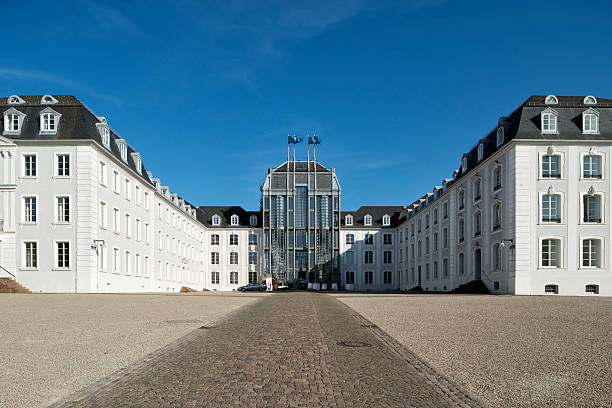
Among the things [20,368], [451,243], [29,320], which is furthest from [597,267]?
[20,368]

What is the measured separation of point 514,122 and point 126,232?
1182 inches

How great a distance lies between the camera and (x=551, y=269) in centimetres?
3391

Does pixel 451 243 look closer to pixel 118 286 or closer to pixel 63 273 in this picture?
pixel 118 286

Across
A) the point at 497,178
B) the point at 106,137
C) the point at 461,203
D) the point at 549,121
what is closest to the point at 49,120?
the point at 106,137

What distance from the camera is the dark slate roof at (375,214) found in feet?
249

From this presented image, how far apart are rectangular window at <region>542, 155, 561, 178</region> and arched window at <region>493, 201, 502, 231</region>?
12.4 ft

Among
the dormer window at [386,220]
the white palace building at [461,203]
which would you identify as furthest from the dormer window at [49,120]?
the dormer window at [386,220]

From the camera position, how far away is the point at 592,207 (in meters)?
34.8

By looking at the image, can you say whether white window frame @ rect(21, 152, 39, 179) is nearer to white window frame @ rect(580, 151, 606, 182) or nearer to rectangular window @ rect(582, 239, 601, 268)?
white window frame @ rect(580, 151, 606, 182)

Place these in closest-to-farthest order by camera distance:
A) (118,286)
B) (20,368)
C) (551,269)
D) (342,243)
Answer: (20,368)
(551,269)
(118,286)
(342,243)

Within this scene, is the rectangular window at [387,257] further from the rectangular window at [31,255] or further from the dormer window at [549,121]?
the rectangular window at [31,255]

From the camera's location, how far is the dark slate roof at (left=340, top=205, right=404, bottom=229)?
75812 millimetres

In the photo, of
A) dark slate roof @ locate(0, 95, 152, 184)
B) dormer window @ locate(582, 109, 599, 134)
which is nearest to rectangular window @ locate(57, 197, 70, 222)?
dark slate roof @ locate(0, 95, 152, 184)

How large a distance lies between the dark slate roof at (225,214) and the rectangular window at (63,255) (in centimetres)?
3792
